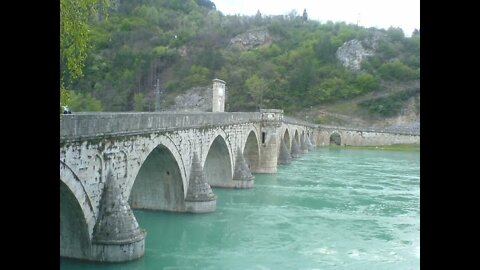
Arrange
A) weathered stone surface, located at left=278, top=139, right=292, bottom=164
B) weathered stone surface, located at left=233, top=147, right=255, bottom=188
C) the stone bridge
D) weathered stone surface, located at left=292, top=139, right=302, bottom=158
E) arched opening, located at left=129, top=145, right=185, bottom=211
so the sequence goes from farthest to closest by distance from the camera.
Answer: weathered stone surface, located at left=292, top=139, right=302, bottom=158 < weathered stone surface, located at left=278, top=139, right=292, bottom=164 < weathered stone surface, located at left=233, top=147, right=255, bottom=188 < arched opening, located at left=129, top=145, right=185, bottom=211 < the stone bridge

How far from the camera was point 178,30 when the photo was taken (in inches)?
4040

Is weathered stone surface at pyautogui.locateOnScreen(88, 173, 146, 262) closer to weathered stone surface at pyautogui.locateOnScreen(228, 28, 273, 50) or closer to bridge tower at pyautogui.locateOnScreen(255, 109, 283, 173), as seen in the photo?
bridge tower at pyautogui.locateOnScreen(255, 109, 283, 173)

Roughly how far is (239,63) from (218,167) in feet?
204

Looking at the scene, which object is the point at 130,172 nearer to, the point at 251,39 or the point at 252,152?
the point at 252,152

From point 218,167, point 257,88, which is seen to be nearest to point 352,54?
point 257,88

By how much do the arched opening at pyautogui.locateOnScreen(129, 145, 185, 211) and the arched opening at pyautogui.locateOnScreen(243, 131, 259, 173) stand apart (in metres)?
13.6

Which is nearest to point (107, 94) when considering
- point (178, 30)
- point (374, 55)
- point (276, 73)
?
point (276, 73)

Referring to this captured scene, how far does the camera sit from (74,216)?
38.0 ft

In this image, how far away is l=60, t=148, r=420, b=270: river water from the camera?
45.1 ft

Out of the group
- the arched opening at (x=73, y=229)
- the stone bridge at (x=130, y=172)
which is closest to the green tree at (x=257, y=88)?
the stone bridge at (x=130, y=172)

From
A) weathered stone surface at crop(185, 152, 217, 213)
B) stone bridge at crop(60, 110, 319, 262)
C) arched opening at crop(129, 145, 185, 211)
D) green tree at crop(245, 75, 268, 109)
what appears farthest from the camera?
green tree at crop(245, 75, 268, 109)

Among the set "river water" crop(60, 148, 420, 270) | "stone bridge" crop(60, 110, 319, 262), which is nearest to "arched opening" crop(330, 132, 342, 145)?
"river water" crop(60, 148, 420, 270)
